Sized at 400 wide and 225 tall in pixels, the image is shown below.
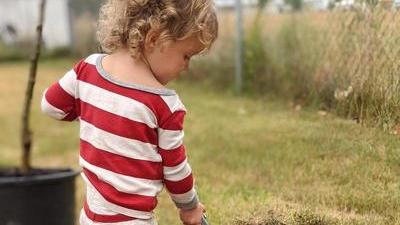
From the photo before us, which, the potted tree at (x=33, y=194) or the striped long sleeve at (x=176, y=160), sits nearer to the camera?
the striped long sleeve at (x=176, y=160)

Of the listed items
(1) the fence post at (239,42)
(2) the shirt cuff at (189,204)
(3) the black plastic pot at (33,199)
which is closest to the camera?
(2) the shirt cuff at (189,204)

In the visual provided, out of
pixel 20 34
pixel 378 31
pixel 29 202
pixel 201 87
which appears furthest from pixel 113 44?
pixel 20 34

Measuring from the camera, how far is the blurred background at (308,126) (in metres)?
1.68

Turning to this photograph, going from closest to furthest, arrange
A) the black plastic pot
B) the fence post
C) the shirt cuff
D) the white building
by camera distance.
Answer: the shirt cuff → the black plastic pot → the fence post → the white building

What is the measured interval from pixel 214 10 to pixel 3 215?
1136 millimetres

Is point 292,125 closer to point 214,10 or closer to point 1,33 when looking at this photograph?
point 214,10

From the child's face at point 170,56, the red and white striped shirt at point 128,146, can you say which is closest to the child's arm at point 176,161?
the red and white striped shirt at point 128,146

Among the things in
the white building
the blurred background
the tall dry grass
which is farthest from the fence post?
the white building

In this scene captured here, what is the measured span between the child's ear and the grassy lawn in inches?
22.2

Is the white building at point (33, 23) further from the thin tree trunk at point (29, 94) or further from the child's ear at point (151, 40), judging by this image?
the child's ear at point (151, 40)

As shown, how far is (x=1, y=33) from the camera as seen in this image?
9.66m

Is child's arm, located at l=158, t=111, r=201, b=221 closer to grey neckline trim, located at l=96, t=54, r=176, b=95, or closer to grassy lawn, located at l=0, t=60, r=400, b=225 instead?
grey neckline trim, located at l=96, t=54, r=176, b=95

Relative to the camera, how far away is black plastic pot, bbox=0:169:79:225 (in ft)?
7.37

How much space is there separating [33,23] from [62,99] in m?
8.04
